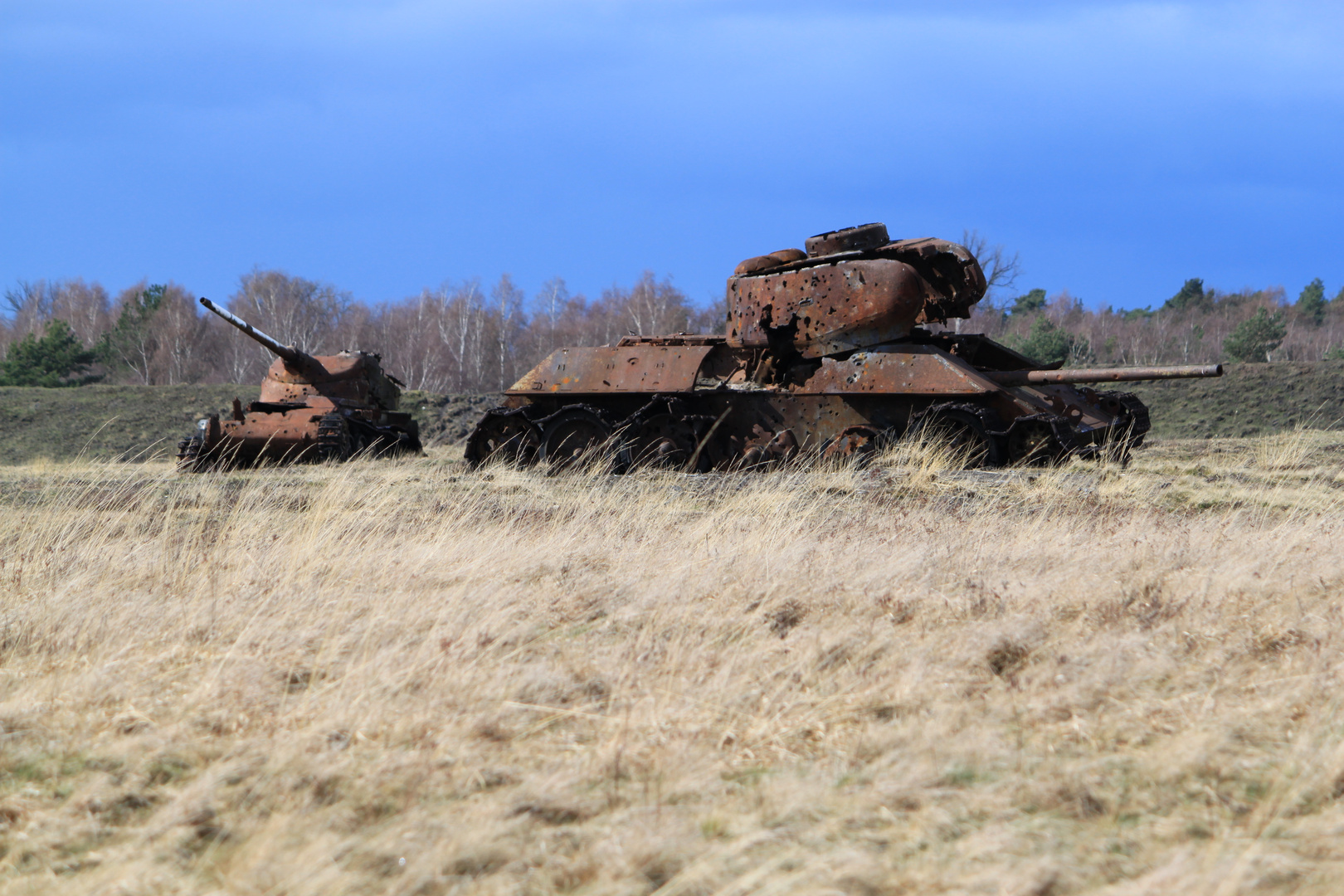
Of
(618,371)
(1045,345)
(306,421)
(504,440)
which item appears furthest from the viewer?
(1045,345)

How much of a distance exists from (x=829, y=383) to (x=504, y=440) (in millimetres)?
4406

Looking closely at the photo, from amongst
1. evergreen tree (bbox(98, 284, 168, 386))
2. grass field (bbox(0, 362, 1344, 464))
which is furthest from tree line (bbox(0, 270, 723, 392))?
grass field (bbox(0, 362, 1344, 464))

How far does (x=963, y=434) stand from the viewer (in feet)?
36.9

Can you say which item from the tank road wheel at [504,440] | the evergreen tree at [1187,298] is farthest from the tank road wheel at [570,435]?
the evergreen tree at [1187,298]

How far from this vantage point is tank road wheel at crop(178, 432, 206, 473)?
52.3 ft

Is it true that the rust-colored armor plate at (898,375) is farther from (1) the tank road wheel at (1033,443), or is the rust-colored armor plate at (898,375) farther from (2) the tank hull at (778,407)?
(1) the tank road wheel at (1033,443)

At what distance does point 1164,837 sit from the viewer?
292cm

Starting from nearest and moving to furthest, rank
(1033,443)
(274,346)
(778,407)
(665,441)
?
1. (1033,443)
2. (778,407)
3. (665,441)
4. (274,346)

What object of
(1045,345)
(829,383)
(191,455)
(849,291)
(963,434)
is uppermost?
(1045,345)

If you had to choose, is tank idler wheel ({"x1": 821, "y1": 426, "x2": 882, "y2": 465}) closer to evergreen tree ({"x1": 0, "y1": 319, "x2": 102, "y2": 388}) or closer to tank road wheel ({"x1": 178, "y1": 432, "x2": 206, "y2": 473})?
tank road wheel ({"x1": 178, "y1": 432, "x2": 206, "y2": 473})

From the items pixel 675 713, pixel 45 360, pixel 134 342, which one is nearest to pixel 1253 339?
pixel 675 713

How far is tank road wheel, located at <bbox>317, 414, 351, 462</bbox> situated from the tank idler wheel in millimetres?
7642

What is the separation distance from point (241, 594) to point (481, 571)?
3.78 ft

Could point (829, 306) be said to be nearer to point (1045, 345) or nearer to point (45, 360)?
point (1045, 345)
